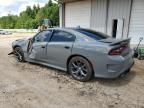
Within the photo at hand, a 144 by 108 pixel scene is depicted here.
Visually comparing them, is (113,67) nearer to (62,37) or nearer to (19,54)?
(62,37)

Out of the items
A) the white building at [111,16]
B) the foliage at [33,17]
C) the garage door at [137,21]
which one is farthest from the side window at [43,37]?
the foliage at [33,17]

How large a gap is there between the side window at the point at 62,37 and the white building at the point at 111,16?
499cm

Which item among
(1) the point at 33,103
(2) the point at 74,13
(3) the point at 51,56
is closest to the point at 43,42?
(3) the point at 51,56

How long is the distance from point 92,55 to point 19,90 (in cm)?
205

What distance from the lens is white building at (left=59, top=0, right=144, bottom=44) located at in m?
9.22

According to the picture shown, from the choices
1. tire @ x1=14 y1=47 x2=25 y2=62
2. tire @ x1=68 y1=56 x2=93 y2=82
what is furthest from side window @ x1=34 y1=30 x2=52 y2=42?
tire @ x1=68 y1=56 x2=93 y2=82

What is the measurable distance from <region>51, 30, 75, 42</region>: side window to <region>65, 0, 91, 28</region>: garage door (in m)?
5.62

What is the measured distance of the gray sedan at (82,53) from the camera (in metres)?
4.61

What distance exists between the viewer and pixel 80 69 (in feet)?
16.7

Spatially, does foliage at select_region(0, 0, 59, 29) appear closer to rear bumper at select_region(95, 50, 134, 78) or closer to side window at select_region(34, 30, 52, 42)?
side window at select_region(34, 30, 52, 42)

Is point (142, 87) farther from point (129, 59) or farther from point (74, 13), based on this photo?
point (74, 13)

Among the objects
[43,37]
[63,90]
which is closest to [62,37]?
[43,37]

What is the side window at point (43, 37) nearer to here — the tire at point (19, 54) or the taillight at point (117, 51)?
the tire at point (19, 54)

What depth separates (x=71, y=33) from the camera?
5.39 meters
